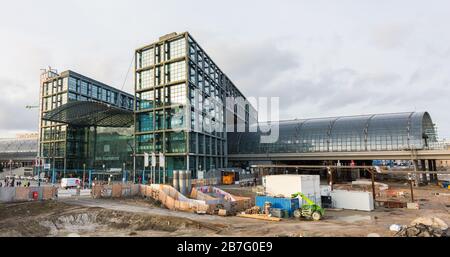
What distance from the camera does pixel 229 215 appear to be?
1243 inches

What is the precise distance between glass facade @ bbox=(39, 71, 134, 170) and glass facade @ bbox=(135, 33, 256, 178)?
1384cm

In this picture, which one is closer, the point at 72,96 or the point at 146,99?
the point at 146,99

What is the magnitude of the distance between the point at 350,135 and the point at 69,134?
87.0 m

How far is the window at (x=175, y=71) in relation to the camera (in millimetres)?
71188

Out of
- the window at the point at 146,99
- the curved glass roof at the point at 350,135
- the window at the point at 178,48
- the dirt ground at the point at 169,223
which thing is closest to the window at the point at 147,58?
the window at the point at 178,48

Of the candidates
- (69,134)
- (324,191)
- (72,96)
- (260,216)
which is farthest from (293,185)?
(72,96)

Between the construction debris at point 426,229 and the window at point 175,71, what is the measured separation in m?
58.3

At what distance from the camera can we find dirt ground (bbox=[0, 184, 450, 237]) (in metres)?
23.7

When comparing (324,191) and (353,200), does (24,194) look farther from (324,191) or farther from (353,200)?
(353,200)

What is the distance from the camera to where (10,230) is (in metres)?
25.5

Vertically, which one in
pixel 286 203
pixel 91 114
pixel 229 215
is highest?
pixel 91 114

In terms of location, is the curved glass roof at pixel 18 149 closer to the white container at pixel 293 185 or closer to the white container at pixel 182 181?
the white container at pixel 182 181
